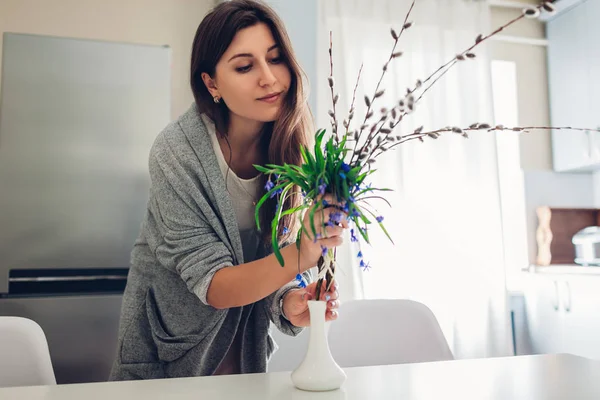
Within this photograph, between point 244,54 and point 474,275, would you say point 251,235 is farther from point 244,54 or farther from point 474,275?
point 474,275

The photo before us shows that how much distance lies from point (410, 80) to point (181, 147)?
2211 mm

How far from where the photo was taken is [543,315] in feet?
9.78

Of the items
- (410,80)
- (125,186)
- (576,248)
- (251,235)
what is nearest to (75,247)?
(125,186)

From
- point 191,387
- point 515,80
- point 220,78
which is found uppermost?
point 515,80

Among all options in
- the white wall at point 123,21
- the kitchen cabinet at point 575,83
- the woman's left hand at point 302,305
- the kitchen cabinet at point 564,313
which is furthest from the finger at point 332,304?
the kitchen cabinet at point 575,83

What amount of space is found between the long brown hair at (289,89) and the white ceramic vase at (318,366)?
0.27m

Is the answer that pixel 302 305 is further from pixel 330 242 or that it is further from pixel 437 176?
pixel 437 176

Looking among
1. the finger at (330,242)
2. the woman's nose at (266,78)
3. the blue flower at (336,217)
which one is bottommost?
the finger at (330,242)

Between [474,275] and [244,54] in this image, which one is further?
[474,275]

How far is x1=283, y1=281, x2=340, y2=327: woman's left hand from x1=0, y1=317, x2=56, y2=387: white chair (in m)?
0.51

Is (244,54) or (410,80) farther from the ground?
(410,80)

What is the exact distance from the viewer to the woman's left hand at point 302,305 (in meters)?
0.86

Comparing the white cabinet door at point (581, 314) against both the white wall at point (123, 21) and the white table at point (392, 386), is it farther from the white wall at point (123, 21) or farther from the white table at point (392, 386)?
the white wall at point (123, 21)

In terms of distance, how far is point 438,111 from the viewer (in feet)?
9.97
